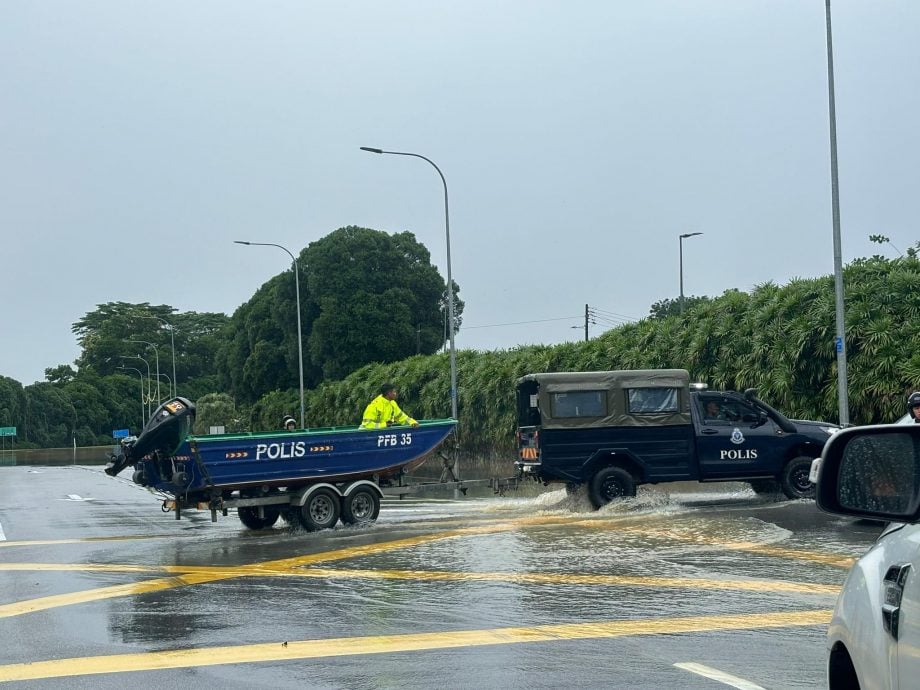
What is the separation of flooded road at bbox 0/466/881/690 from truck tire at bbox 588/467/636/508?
0.80ft

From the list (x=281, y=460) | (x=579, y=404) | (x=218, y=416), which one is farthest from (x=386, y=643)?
(x=218, y=416)

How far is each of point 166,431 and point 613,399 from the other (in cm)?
717

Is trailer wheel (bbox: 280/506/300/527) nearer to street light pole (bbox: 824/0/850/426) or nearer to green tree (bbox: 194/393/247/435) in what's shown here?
street light pole (bbox: 824/0/850/426)

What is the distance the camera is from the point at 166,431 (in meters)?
16.5

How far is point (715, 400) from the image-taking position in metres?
19.6

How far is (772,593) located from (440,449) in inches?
421

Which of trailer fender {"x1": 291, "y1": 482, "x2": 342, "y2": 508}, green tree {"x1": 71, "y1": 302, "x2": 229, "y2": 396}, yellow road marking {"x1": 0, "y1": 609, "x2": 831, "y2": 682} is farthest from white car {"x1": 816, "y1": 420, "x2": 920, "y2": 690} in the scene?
green tree {"x1": 71, "y1": 302, "x2": 229, "y2": 396}

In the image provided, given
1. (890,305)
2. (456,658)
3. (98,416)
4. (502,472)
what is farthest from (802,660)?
(98,416)

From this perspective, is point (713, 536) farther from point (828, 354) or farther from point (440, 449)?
point (828, 354)

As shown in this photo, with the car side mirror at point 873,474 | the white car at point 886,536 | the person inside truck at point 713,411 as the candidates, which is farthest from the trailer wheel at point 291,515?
the car side mirror at point 873,474

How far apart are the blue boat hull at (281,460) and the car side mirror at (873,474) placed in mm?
13875

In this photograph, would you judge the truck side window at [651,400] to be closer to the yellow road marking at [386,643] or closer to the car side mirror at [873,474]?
the yellow road marking at [386,643]

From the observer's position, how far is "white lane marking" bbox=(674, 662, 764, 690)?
6878 mm

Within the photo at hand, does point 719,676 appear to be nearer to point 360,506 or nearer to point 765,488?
point 360,506
